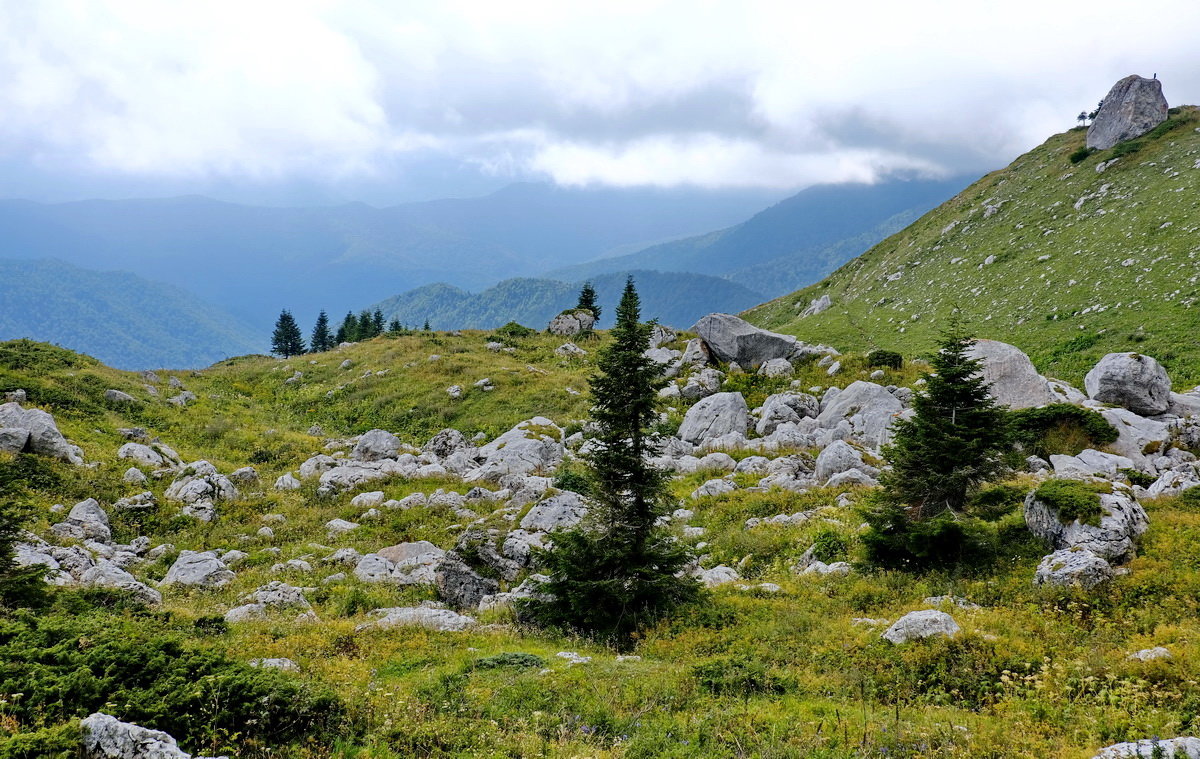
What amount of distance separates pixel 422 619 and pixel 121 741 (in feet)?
23.4

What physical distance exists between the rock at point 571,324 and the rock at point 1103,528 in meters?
48.3

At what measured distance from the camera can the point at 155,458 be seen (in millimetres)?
24609

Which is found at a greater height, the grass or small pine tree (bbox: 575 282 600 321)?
small pine tree (bbox: 575 282 600 321)

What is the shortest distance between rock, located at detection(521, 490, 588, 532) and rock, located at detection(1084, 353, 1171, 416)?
944 inches

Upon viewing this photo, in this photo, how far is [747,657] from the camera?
35.2ft

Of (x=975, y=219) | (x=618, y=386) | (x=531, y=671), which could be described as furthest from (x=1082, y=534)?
(x=975, y=219)

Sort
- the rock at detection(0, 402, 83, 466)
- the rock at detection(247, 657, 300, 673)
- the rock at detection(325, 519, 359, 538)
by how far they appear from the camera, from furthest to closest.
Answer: the rock at detection(0, 402, 83, 466) → the rock at detection(325, 519, 359, 538) → the rock at detection(247, 657, 300, 673)

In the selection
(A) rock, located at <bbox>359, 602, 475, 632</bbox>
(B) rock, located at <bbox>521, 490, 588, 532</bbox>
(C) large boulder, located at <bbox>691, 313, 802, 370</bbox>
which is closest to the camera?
(A) rock, located at <bbox>359, 602, 475, 632</bbox>

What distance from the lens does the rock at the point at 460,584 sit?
14.8 m

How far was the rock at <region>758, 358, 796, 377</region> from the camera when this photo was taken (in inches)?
1407

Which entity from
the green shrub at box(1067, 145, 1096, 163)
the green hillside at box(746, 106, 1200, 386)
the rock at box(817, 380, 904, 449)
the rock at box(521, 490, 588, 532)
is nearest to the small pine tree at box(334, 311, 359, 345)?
the green hillside at box(746, 106, 1200, 386)

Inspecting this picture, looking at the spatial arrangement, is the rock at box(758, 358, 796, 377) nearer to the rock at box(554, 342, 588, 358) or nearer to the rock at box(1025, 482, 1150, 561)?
the rock at box(554, 342, 588, 358)

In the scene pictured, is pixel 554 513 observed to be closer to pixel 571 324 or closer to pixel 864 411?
pixel 864 411

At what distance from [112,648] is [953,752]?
11.1m
